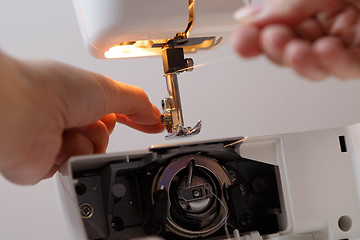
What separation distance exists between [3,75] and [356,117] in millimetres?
1447

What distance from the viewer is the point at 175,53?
37.4 inches

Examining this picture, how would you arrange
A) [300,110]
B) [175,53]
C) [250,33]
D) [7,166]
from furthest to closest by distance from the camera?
[300,110] → [175,53] → [7,166] → [250,33]

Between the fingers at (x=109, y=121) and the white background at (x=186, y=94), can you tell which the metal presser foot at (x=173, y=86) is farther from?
the white background at (x=186, y=94)

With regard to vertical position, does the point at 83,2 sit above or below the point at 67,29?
below

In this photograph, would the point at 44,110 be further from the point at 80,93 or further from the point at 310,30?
the point at 310,30

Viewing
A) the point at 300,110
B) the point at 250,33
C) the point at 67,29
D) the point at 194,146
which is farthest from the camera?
the point at 300,110

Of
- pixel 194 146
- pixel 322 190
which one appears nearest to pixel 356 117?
pixel 322 190

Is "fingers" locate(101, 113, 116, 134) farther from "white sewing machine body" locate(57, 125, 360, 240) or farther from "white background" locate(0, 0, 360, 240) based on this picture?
"white background" locate(0, 0, 360, 240)

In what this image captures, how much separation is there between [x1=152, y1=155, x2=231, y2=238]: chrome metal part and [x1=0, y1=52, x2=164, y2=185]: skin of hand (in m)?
0.15

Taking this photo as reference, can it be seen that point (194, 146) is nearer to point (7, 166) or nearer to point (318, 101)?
point (7, 166)

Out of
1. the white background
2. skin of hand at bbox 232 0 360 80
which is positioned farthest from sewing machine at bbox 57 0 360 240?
the white background

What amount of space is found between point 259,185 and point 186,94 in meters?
0.81

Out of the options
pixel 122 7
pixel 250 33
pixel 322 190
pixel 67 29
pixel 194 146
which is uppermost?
pixel 67 29

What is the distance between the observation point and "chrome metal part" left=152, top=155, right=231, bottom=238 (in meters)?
0.85
